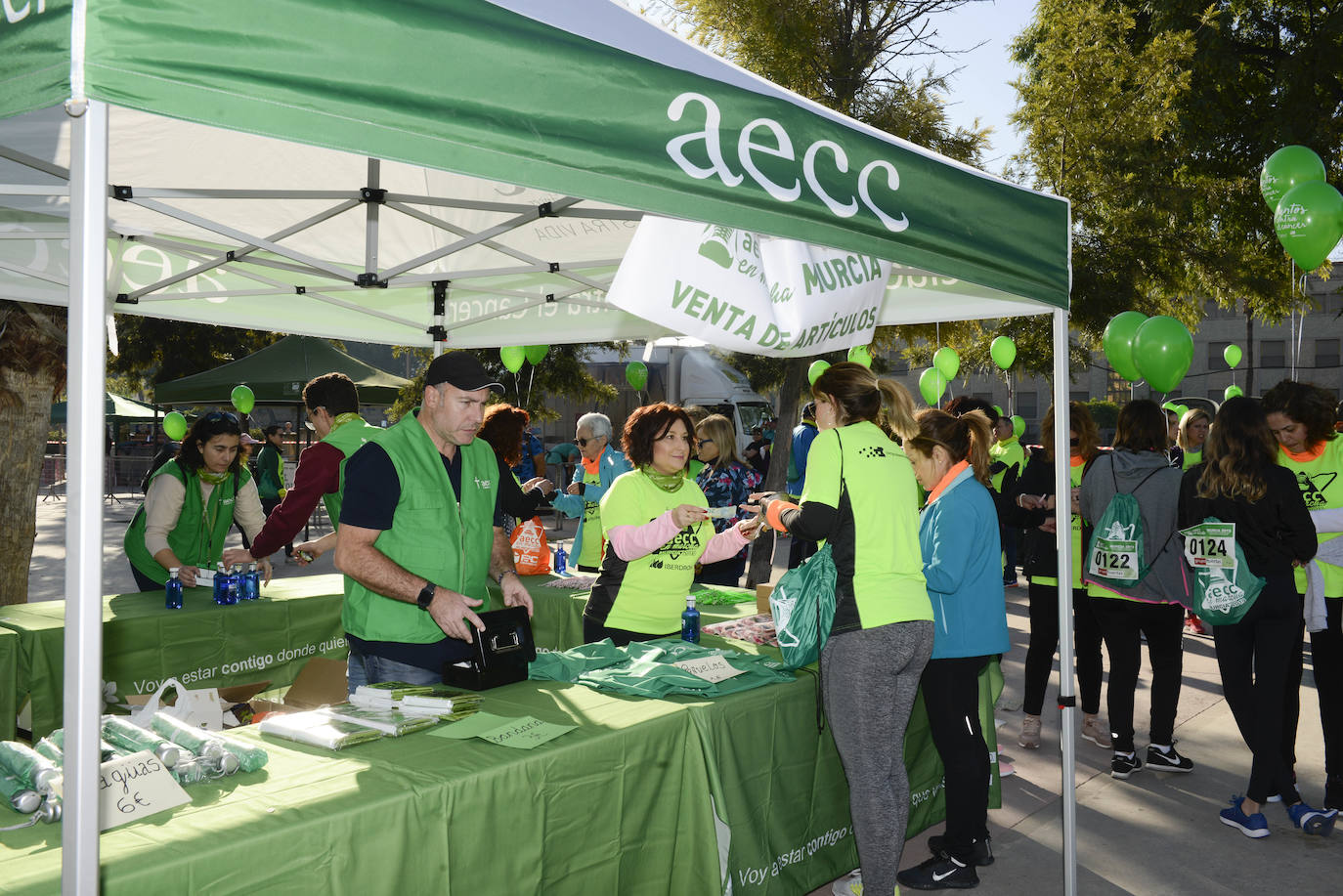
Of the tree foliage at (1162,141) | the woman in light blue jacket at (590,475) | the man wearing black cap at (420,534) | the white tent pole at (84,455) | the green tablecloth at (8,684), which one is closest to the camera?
the white tent pole at (84,455)

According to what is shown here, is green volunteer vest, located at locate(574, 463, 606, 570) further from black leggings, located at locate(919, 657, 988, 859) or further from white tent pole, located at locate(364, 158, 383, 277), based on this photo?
black leggings, located at locate(919, 657, 988, 859)

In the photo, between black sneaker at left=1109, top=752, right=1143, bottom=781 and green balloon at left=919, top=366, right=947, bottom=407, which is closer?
black sneaker at left=1109, top=752, right=1143, bottom=781

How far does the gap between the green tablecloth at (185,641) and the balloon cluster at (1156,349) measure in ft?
14.7

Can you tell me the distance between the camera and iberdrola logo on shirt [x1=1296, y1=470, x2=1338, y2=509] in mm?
4094

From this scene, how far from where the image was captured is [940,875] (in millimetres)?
3385

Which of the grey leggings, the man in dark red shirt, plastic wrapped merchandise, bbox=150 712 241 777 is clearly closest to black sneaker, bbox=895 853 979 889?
the grey leggings

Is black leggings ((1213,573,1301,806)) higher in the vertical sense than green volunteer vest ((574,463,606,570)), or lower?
lower

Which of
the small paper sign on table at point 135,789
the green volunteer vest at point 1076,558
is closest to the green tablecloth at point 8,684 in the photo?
the small paper sign on table at point 135,789

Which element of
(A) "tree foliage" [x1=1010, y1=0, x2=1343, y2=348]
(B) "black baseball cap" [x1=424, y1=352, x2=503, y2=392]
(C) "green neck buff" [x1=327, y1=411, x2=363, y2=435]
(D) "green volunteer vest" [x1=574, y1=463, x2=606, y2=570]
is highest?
(A) "tree foliage" [x1=1010, y1=0, x2=1343, y2=348]

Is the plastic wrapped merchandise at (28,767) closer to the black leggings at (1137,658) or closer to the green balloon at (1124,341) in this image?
the black leggings at (1137,658)

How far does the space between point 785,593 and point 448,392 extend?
1.15m

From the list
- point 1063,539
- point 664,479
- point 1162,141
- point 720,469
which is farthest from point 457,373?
point 1162,141

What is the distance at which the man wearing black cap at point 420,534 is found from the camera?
2672mm

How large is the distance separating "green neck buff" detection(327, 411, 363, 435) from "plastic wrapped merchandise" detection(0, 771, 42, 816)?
100 inches
